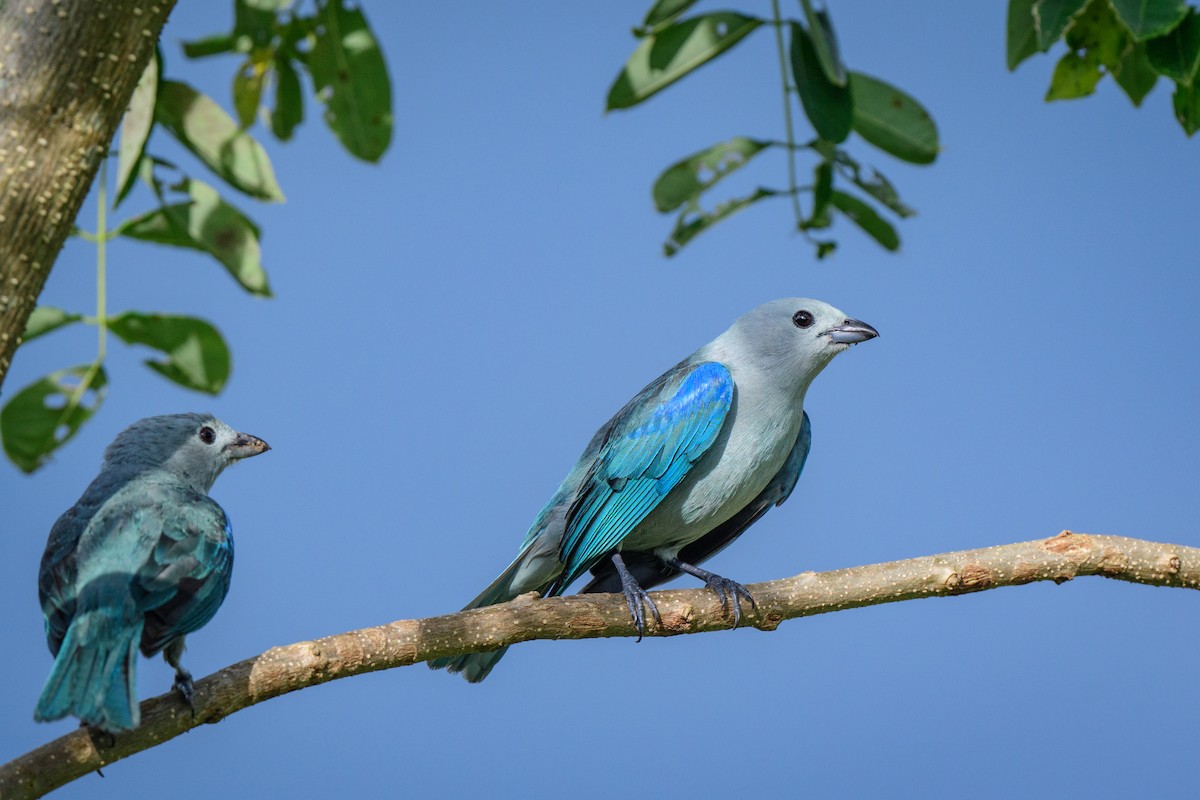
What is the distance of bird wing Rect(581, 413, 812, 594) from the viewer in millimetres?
5203

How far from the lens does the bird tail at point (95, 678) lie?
3.31 m

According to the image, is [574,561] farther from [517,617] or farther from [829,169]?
[829,169]

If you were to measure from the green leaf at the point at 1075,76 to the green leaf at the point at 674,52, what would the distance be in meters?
1.08

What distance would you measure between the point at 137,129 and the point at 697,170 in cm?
194

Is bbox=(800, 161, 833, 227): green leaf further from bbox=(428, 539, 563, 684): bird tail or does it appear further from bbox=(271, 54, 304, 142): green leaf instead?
bbox=(271, 54, 304, 142): green leaf

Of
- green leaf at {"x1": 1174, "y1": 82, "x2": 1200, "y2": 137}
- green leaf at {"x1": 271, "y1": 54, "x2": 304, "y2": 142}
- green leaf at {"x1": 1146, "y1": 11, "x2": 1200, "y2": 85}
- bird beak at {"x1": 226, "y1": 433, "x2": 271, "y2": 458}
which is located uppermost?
green leaf at {"x1": 271, "y1": 54, "x2": 304, "y2": 142}

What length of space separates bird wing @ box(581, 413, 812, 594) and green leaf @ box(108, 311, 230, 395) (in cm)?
171

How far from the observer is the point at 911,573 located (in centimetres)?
423

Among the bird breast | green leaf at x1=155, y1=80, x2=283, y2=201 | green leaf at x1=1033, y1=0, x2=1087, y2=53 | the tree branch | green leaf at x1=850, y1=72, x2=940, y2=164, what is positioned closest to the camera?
the tree branch

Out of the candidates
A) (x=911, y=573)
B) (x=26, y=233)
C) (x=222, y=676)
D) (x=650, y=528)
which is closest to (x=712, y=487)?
(x=650, y=528)

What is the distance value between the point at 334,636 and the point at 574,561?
1.37 m

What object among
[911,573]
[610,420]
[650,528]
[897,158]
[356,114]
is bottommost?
[911,573]

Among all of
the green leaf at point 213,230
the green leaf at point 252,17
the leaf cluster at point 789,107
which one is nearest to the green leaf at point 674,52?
the leaf cluster at point 789,107

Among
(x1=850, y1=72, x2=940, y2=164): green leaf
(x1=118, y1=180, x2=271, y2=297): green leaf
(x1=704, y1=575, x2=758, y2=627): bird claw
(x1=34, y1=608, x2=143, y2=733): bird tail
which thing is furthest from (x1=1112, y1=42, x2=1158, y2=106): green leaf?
(x1=34, y1=608, x2=143, y2=733): bird tail
